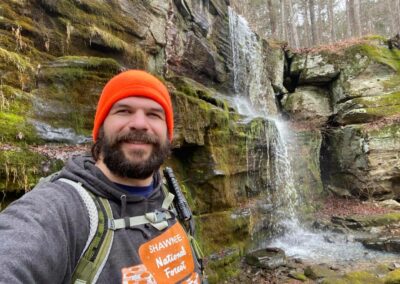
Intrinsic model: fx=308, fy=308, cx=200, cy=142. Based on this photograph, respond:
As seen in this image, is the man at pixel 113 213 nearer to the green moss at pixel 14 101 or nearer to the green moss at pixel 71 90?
the green moss at pixel 14 101

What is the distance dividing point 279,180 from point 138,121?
11349 millimetres

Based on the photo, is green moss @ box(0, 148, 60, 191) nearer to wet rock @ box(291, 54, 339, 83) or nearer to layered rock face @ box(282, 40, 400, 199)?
layered rock face @ box(282, 40, 400, 199)

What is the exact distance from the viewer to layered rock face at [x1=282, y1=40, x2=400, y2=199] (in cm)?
1430

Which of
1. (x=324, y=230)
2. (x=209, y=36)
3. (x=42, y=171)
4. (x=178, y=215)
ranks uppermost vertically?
(x=209, y=36)

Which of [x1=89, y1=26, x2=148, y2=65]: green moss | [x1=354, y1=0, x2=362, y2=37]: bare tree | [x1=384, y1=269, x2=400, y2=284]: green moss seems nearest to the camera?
[x1=384, y1=269, x2=400, y2=284]: green moss

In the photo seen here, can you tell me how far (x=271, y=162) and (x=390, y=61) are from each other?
34.5ft

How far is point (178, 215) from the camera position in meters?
2.40

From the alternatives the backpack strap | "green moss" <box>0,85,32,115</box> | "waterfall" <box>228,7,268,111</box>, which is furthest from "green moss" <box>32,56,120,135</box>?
"waterfall" <box>228,7,268,111</box>

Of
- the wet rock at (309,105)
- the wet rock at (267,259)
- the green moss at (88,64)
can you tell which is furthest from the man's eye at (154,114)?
the wet rock at (309,105)

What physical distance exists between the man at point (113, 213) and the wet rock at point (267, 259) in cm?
670

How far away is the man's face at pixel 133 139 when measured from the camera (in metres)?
1.97

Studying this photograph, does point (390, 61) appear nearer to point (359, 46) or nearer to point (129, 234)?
point (359, 46)

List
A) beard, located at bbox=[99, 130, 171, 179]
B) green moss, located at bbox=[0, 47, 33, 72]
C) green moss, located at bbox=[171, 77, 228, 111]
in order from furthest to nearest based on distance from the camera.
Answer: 1. green moss, located at bbox=[171, 77, 228, 111]
2. green moss, located at bbox=[0, 47, 33, 72]
3. beard, located at bbox=[99, 130, 171, 179]

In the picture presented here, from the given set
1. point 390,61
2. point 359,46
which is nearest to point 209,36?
point 359,46
